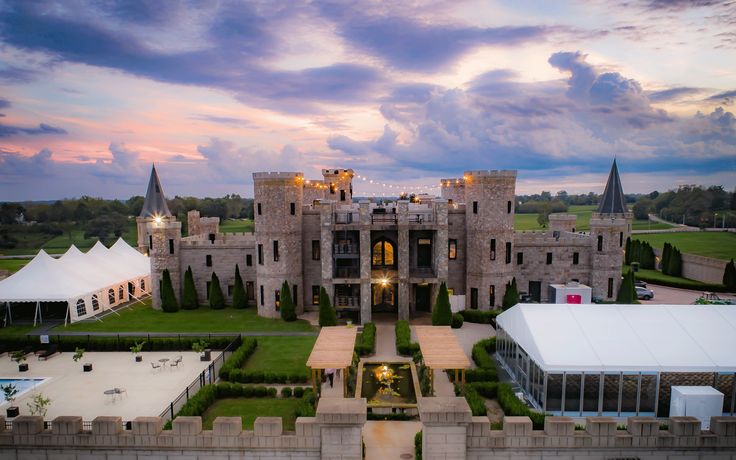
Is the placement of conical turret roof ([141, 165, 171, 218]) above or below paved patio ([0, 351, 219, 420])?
above

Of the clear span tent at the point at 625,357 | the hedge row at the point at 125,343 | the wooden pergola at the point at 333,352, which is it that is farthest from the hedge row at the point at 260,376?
the clear span tent at the point at 625,357

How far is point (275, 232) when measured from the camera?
96.6 ft

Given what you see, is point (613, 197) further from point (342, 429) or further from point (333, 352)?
point (342, 429)

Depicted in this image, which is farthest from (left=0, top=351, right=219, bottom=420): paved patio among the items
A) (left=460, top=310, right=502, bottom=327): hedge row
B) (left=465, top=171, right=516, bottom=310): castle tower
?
(left=465, top=171, right=516, bottom=310): castle tower

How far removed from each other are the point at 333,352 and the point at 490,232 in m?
16.7

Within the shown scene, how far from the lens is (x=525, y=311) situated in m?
17.7

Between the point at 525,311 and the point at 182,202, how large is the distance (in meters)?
99.3

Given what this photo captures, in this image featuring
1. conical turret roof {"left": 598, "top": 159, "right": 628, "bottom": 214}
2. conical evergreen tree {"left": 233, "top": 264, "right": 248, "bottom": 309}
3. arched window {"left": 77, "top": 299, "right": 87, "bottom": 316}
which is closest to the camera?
arched window {"left": 77, "top": 299, "right": 87, "bottom": 316}

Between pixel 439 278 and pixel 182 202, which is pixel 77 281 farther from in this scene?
pixel 182 202

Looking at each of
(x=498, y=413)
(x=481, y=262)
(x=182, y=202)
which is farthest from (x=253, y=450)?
(x=182, y=202)

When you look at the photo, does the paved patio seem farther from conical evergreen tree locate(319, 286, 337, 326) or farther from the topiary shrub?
the topiary shrub

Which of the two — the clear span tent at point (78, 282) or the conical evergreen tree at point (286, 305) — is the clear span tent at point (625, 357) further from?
the clear span tent at point (78, 282)

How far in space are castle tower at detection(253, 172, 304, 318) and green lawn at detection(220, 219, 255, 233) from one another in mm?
60415

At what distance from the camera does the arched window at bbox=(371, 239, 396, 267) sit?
3100 centimetres
